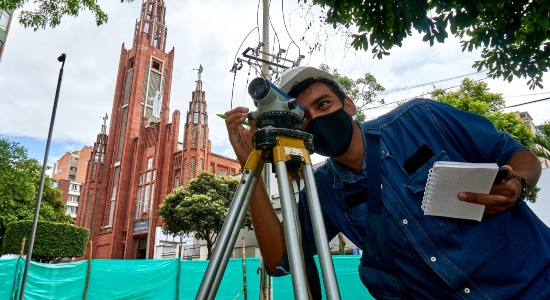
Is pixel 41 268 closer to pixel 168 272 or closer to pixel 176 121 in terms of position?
pixel 168 272

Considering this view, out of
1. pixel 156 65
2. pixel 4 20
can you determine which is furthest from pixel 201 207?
pixel 156 65

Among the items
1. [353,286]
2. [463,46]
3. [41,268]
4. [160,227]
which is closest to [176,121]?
[160,227]

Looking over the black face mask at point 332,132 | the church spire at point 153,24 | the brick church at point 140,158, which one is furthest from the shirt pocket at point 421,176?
the church spire at point 153,24

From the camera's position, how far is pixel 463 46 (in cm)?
320

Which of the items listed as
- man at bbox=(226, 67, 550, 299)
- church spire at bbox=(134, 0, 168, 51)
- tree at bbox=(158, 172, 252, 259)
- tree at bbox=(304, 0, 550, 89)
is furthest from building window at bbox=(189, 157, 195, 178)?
man at bbox=(226, 67, 550, 299)

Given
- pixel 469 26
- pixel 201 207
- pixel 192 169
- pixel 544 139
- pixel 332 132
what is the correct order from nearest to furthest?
pixel 332 132, pixel 469 26, pixel 544 139, pixel 201 207, pixel 192 169

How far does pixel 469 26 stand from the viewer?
111 inches

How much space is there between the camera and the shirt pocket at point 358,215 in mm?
1356

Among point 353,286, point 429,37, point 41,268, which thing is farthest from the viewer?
point 41,268

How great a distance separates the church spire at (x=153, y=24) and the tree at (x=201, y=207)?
96.4ft

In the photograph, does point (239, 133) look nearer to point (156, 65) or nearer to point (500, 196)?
point (500, 196)

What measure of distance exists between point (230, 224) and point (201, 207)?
2372cm

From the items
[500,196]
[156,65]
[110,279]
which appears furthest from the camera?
[156,65]

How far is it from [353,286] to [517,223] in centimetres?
703
